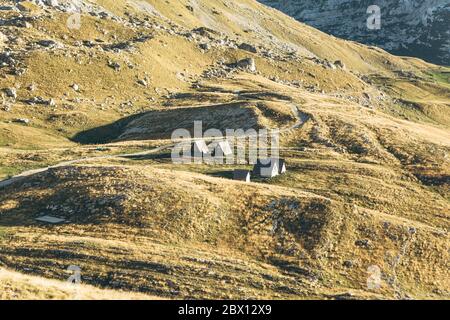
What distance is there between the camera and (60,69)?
389 feet

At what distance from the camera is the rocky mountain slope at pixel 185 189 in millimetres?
43875

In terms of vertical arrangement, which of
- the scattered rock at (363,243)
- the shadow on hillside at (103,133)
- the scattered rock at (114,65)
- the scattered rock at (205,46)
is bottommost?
the scattered rock at (363,243)

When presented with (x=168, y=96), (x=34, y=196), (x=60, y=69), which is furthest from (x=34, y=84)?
(x=34, y=196)

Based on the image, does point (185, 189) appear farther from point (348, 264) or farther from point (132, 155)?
point (132, 155)

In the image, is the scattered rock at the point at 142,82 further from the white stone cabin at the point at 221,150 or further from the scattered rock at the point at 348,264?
the scattered rock at the point at 348,264

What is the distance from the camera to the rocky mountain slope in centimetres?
4388

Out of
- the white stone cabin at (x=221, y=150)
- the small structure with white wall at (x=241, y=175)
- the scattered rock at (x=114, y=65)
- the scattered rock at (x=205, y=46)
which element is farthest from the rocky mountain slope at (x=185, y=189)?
the scattered rock at (x=205, y=46)

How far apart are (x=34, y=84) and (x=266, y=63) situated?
3495 inches

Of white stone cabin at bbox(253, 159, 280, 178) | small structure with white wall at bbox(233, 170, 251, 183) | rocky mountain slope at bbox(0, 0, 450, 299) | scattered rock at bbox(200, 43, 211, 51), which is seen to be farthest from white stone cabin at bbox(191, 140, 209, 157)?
scattered rock at bbox(200, 43, 211, 51)

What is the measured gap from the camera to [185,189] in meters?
58.2

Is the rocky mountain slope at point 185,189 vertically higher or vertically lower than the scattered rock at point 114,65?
lower

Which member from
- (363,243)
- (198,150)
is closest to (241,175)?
(198,150)

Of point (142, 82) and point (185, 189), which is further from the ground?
point (142, 82)

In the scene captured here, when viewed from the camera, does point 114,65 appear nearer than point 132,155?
No
